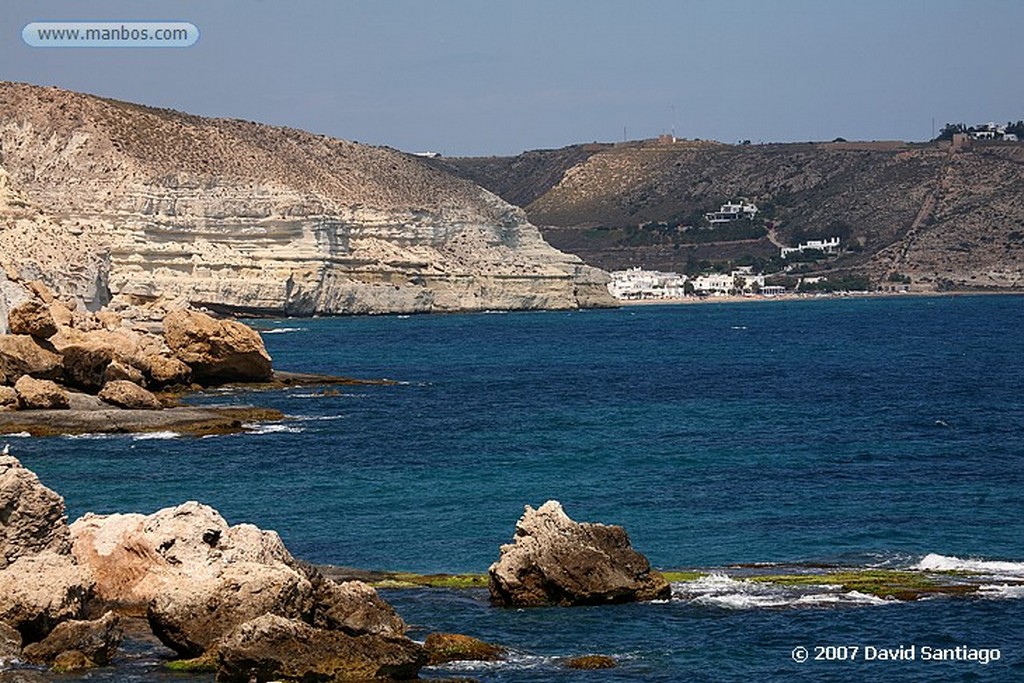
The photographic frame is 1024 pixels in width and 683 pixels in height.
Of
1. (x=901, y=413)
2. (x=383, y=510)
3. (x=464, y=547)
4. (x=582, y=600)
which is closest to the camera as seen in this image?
(x=582, y=600)

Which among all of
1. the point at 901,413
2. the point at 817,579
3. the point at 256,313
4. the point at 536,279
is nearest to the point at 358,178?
the point at 536,279

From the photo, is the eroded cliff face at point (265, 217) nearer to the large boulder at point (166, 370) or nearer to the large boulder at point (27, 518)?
the large boulder at point (166, 370)

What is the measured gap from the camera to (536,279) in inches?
6344

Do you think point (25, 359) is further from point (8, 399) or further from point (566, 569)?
point (566, 569)

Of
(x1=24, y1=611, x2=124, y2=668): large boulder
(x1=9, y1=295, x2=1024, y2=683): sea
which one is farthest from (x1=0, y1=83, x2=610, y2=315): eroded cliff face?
(x1=24, y1=611, x2=124, y2=668): large boulder

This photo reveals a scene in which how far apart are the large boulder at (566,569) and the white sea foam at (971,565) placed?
5.30m

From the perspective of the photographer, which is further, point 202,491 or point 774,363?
point 774,363

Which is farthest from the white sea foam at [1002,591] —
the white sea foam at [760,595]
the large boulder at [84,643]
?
the large boulder at [84,643]

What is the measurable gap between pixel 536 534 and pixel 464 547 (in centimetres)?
626

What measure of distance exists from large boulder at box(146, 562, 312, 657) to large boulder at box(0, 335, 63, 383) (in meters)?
32.6

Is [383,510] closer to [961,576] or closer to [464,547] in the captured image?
[464,547]

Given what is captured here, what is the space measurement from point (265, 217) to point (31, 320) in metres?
79.7

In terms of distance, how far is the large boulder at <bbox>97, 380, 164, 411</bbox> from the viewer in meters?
51.3

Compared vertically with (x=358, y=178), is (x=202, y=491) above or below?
below
